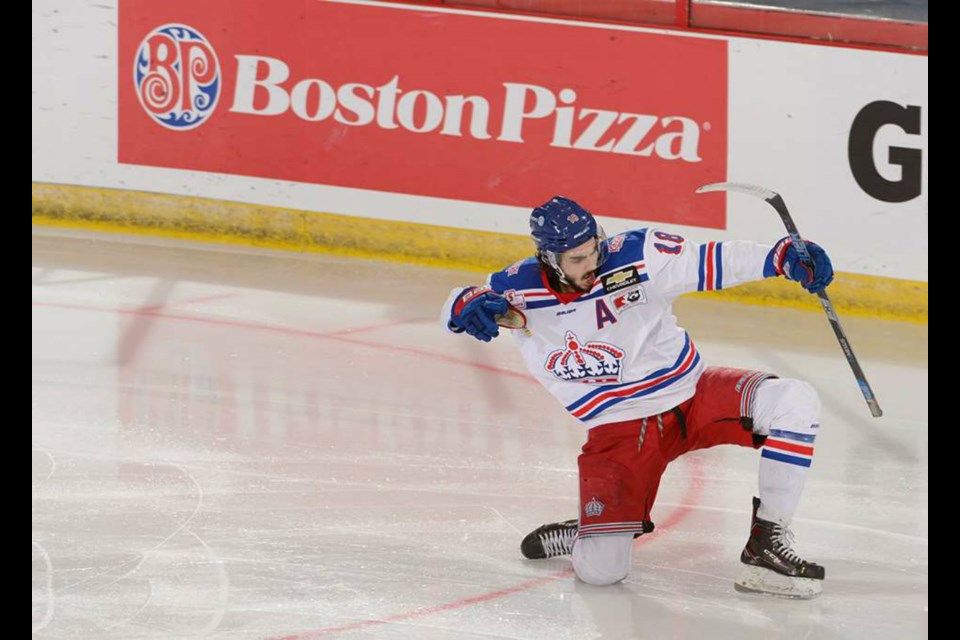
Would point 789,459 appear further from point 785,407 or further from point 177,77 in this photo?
point 177,77

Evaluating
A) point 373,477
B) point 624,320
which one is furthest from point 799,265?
point 373,477

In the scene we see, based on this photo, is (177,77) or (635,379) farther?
(177,77)

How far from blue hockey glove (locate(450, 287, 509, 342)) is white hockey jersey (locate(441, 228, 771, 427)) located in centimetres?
6

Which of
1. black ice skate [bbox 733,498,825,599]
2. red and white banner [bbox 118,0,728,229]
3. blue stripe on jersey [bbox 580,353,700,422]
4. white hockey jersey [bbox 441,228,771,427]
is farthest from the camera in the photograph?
red and white banner [bbox 118,0,728,229]

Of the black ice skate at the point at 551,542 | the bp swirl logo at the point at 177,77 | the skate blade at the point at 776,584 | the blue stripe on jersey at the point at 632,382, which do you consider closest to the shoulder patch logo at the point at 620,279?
the blue stripe on jersey at the point at 632,382

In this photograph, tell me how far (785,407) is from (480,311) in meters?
0.80

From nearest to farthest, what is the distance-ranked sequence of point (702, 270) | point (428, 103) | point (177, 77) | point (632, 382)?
point (702, 270)
point (632, 382)
point (428, 103)
point (177, 77)

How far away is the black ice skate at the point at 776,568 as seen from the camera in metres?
3.67

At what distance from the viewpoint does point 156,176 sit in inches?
295

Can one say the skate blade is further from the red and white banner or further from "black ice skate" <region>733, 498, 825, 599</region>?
the red and white banner

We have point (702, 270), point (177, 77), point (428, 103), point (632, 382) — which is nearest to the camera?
point (702, 270)

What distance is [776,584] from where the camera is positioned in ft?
12.1

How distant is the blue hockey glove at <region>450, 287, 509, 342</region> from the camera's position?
3.70m

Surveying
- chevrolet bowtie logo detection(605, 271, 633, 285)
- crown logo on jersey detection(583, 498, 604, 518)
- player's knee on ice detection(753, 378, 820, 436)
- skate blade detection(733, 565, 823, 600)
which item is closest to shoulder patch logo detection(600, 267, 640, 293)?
chevrolet bowtie logo detection(605, 271, 633, 285)
